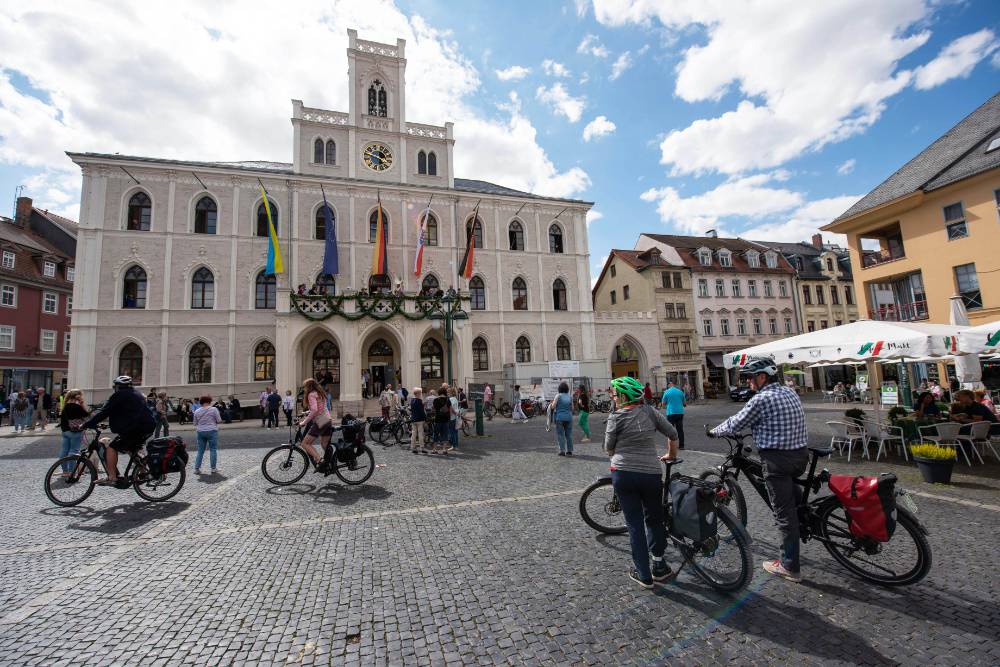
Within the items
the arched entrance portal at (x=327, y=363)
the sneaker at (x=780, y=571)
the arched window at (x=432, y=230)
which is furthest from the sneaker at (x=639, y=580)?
the arched window at (x=432, y=230)

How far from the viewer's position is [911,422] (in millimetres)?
8078

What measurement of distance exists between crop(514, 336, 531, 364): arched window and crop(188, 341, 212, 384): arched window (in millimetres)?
17375

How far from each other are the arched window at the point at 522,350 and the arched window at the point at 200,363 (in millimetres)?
17375

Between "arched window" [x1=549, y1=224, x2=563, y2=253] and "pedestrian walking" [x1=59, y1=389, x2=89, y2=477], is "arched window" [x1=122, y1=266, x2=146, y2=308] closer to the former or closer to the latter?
"pedestrian walking" [x1=59, y1=389, x2=89, y2=477]

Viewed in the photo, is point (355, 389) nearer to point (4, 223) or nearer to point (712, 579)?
point (712, 579)

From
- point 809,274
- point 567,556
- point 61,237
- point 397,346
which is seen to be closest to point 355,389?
point 397,346

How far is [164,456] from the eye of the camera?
262 inches

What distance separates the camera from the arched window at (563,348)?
95.2 ft

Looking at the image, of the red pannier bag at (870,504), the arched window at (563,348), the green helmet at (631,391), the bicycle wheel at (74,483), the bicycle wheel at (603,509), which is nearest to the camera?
the red pannier bag at (870,504)

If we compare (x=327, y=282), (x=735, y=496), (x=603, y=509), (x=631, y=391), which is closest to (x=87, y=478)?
(x=603, y=509)

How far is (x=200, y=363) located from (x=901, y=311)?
34.9m

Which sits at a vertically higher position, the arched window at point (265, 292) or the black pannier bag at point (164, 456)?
the arched window at point (265, 292)

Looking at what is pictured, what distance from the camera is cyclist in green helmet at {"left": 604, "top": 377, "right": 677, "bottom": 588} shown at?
345cm

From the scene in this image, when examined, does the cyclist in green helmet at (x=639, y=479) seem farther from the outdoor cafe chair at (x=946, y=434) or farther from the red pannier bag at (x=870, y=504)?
the outdoor cafe chair at (x=946, y=434)
